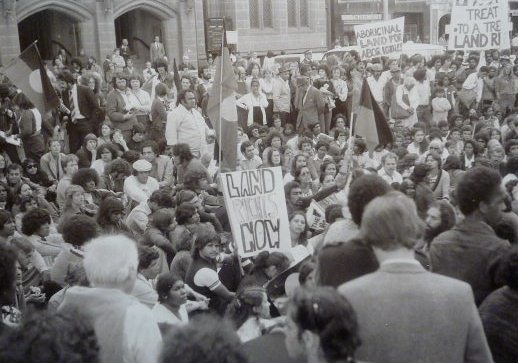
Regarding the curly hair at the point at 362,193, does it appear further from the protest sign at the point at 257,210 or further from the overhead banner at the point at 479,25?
the overhead banner at the point at 479,25

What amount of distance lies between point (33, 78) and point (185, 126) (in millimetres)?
2273

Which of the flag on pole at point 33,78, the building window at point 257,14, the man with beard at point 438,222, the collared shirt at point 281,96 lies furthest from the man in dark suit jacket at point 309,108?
the building window at point 257,14

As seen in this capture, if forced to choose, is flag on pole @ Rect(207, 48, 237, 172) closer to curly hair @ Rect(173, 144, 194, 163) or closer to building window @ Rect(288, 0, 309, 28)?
curly hair @ Rect(173, 144, 194, 163)

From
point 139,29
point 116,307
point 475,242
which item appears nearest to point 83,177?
point 116,307

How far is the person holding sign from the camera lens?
211 inches

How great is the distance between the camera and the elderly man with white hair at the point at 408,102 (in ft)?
45.4

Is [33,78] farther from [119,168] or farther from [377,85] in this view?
[377,85]

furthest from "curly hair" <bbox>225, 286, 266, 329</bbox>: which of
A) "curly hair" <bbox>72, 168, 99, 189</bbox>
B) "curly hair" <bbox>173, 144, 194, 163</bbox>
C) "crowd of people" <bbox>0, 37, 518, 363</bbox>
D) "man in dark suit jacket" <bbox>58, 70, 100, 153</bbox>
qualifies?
"man in dark suit jacket" <bbox>58, 70, 100, 153</bbox>

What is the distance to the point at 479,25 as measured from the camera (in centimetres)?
1175

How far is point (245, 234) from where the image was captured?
635 centimetres

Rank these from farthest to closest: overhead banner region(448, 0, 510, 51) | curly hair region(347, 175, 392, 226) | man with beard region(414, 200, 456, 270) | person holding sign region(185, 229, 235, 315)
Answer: overhead banner region(448, 0, 510, 51), person holding sign region(185, 229, 235, 315), man with beard region(414, 200, 456, 270), curly hair region(347, 175, 392, 226)

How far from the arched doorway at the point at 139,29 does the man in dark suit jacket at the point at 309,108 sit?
13.8 metres

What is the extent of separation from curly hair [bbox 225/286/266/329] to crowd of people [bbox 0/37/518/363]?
14mm

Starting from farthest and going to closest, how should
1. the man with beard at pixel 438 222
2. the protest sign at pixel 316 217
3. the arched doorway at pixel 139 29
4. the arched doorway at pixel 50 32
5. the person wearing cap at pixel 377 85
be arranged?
the arched doorway at pixel 139 29
the arched doorway at pixel 50 32
the person wearing cap at pixel 377 85
the protest sign at pixel 316 217
the man with beard at pixel 438 222
